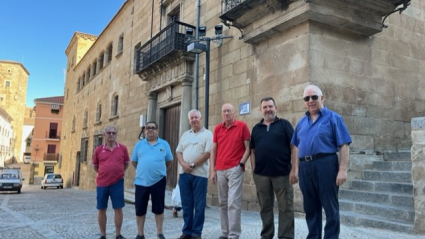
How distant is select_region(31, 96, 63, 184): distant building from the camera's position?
4997 cm

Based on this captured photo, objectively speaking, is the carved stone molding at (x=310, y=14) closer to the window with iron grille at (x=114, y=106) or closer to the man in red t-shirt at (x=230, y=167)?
the man in red t-shirt at (x=230, y=167)

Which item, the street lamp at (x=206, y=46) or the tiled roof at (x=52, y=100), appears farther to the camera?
the tiled roof at (x=52, y=100)

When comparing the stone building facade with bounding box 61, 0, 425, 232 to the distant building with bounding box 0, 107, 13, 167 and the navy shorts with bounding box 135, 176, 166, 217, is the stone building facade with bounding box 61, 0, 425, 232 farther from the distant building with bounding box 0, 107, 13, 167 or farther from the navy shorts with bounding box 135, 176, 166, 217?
the distant building with bounding box 0, 107, 13, 167

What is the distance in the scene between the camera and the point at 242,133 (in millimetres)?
4324

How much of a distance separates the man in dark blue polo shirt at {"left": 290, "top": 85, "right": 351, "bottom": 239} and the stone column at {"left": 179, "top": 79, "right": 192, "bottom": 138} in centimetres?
699

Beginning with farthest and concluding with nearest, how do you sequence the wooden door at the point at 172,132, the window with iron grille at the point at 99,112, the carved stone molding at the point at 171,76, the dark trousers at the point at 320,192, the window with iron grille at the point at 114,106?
the window with iron grille at the point at 99,112
the window with iron grille at the point at 114,106
the wooden door at the point at 172,132
the carved stone molding at the point at 171,76
the dark trousers at the point at 320,192

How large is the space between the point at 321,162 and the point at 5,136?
68466 millimetres

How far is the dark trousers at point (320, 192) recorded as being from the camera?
3141 mm

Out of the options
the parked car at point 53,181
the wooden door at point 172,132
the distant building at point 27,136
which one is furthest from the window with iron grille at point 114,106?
the distant building at point 27,136

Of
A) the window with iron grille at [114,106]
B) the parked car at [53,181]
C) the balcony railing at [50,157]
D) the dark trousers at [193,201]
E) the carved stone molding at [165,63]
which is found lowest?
the parked car at [53,181]

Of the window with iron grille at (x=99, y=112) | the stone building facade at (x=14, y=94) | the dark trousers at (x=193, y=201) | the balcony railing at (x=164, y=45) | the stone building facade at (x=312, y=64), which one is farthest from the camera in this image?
the stone building facade at (x=14, y=94)

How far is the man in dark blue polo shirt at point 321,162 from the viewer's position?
314cm

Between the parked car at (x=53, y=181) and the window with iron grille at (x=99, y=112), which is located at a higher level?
the window with iron grille at (x=99, y=112)

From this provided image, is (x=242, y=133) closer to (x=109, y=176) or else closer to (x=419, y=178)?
(x=109, y=176)
